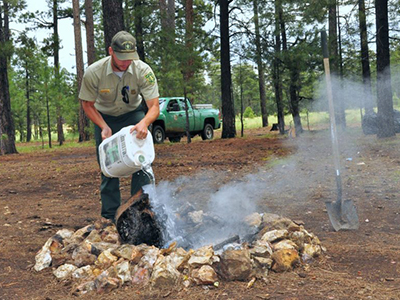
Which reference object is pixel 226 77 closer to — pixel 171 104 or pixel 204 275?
pixel 171 104

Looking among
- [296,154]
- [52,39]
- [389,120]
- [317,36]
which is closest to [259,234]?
[296,154]

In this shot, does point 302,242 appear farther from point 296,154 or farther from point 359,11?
point 359,11

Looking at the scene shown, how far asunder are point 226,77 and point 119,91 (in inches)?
444

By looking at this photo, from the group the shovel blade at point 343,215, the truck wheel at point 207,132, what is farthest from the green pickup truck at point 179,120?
the shovel blade at point 343,215

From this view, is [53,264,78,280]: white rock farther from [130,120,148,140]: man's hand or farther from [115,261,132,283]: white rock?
[130,120,148,140]: man's hand

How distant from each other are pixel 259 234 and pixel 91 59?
17.3 meters

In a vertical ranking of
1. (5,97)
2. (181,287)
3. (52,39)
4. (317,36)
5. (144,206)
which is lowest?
(181,287)

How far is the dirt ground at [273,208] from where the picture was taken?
3076 millimetres

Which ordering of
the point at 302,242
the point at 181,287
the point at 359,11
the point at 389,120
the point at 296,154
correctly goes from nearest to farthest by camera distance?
the point at 181,287 < the point at 302,242 < the point at 296,154 < the point at 389,120 < the point at 359,11

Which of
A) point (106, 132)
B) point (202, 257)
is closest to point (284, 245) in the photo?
point (202, 257)

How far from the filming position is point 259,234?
12.6ft

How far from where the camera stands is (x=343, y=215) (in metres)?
4.50

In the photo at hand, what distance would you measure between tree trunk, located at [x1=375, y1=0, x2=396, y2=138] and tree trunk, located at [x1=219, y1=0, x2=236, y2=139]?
17.7 ft

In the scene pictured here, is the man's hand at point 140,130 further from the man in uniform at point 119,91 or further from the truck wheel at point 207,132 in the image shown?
the truck wheel at point 207,132
